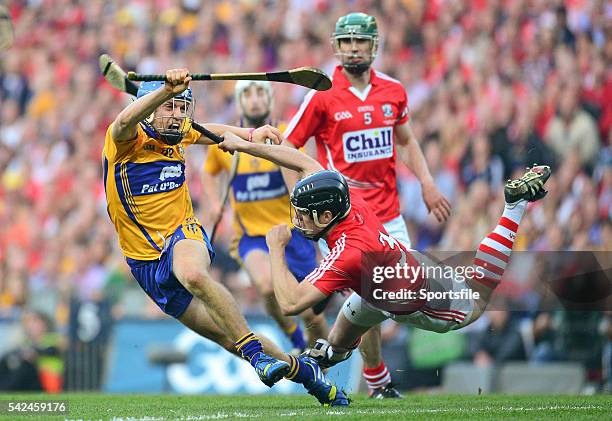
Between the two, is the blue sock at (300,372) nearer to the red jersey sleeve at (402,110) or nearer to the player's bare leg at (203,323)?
the player's bare leg at (203,323)

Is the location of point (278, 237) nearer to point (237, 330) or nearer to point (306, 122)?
point (237, 330)

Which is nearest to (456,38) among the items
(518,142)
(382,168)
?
(518,142)

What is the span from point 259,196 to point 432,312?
2864 millimetres

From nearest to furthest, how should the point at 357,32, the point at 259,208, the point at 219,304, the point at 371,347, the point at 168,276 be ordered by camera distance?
1. the point at 219,304
2. the point at 168,276
3. the point at 371,347
4. the point at 357,32
5. the point at 259,208

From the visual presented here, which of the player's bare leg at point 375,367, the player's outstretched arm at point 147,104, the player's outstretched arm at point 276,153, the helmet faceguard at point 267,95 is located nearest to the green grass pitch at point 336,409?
the player's bare leg at point 375,367

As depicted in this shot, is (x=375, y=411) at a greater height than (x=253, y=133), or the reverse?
(x=253, y=133)

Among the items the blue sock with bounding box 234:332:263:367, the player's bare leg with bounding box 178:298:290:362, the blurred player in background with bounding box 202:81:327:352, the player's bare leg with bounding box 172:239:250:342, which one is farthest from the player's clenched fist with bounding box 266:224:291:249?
the blurred player in background with bounding box 202:81:327:352

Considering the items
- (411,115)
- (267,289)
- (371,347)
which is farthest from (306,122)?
(411,115)

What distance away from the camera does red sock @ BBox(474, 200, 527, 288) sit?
318 inches

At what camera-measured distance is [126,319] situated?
43.2 feet

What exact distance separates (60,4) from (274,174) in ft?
34.5

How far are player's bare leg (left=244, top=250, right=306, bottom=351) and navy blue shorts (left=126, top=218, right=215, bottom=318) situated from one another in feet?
5.90

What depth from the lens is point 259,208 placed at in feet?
33.8

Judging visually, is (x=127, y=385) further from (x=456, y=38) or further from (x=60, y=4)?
(x=60, y=4)
